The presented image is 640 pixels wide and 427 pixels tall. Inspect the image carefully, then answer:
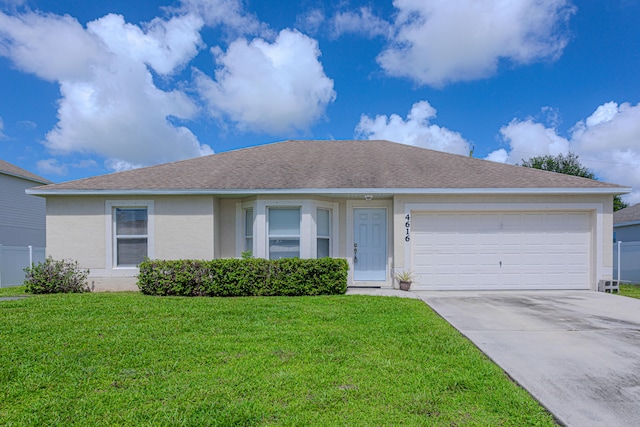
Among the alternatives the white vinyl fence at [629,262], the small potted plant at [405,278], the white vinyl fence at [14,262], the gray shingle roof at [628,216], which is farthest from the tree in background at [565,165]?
the white vinyl fence at [14,262]

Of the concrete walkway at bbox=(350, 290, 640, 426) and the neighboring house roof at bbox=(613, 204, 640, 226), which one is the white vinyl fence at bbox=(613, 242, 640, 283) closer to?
the neighboring house roof at bbox=(613, 204, 640, 226)

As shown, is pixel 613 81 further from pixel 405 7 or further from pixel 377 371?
pixel 377 371

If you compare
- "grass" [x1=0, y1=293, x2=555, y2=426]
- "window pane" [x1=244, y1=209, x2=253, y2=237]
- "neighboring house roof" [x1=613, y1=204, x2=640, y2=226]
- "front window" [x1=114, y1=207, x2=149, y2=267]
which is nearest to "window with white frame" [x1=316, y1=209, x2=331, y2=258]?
"window pane" [x1=244, y1=209, x2=253, y2=237]

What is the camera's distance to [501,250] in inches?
399

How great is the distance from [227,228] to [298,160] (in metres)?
3.41

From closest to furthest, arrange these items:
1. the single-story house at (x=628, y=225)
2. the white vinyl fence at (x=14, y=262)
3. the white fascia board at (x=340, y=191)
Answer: the white fascia board at (x=340, y=191) < the white vinyl fence at (x=14, y=262) < the single-story house at (x=628, y=225)

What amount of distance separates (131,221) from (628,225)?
23.4 meters

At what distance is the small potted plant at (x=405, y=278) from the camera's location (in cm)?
973

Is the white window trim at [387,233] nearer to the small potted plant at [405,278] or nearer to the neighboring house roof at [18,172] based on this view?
the small potted plant at [405,278]

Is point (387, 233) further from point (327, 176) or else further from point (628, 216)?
point (628, 216)

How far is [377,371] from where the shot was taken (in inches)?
150

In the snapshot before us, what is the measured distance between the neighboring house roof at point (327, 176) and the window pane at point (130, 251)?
1.57m

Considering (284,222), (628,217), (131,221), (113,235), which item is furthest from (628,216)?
(113,235)

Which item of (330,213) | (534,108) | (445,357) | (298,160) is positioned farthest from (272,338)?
(534,108)
